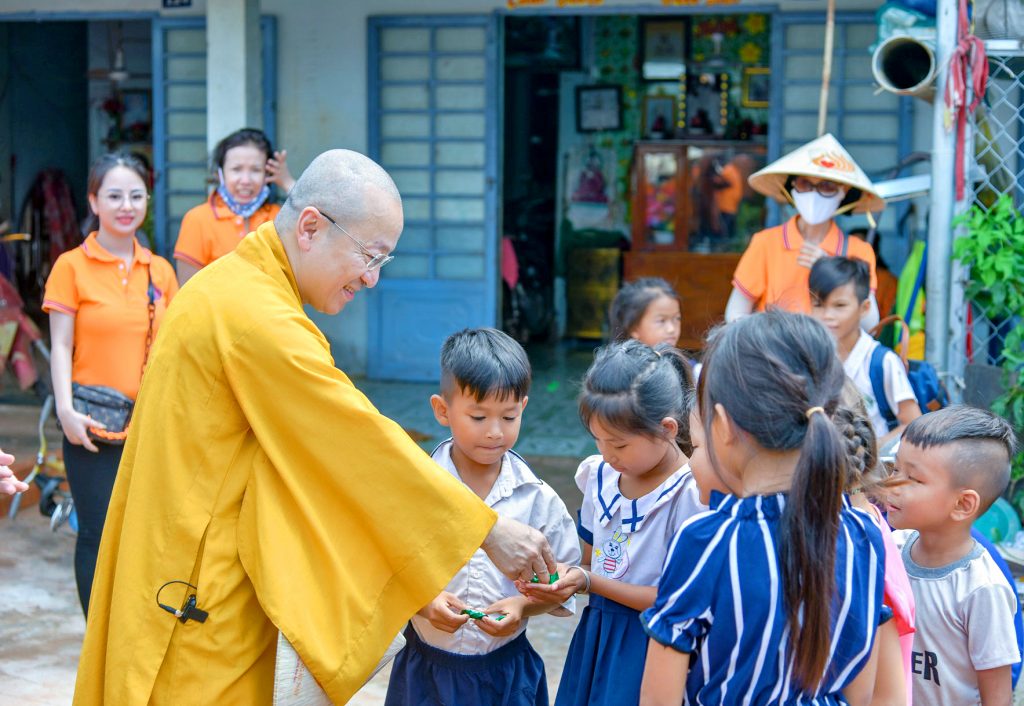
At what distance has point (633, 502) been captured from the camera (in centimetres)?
258

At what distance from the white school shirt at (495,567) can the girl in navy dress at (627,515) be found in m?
0.09

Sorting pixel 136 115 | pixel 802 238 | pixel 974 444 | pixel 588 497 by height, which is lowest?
pixel 588 497

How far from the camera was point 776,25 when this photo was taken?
748 centimetres

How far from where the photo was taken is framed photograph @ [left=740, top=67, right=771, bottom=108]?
10453 mm

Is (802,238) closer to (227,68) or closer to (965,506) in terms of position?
(965,506)

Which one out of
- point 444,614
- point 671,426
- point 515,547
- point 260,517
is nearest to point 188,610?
point 260,517

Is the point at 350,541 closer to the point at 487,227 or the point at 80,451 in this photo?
the point at 80,451

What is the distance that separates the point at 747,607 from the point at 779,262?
3101 millimetres

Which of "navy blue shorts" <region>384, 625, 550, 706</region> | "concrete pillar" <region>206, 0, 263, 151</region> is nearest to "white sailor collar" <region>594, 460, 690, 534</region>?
"navy blue shorts" <region>384, 625, 550, 706</region>

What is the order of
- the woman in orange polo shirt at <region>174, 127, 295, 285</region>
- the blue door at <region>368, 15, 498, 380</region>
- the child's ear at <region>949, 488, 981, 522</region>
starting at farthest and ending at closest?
the blue door at <region>368, 15, 498, 380</region>, the woman in orange polo shirt at <region>174, 127, 295, 285</region>, the child's ear at <region>949, 488, 981, 522</region>

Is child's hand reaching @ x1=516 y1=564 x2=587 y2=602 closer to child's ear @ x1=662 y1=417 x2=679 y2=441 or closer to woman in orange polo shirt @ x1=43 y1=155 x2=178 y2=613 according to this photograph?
child's ear @ x1=662 y1=417 x2=679 y2=441

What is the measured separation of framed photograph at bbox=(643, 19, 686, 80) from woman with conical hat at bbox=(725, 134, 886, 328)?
5.98 meters

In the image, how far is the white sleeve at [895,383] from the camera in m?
3.82

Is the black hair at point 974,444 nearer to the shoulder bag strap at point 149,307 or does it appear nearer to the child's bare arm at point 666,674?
the child's bare arm at point 666,674
